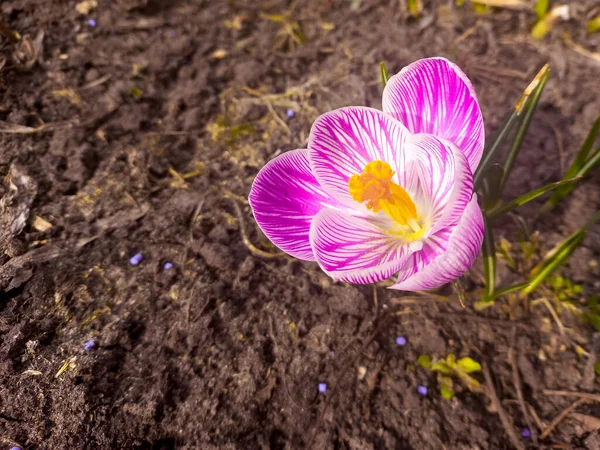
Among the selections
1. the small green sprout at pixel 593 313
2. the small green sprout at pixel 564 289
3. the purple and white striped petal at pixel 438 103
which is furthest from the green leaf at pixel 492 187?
the small green sprout at pixel 593 313

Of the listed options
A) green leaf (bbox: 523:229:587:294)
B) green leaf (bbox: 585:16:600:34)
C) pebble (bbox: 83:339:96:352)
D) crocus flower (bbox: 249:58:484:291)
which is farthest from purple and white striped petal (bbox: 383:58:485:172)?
green leaf (bbox: 585:16:600:34)

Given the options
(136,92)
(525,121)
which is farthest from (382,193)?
(136,92)

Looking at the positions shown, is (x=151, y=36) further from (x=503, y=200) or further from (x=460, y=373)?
(x=460, y=373)

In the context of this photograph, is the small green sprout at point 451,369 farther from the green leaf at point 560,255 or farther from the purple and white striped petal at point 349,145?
the purple and white striped petal at point 349,145

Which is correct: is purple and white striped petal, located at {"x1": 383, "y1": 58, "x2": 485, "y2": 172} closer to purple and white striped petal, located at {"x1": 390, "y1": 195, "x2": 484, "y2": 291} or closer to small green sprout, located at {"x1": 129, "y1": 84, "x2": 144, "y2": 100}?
purple and white striped petal, located at {"x1": 390, "y1": 195, "x2": 484, "y2": 291}

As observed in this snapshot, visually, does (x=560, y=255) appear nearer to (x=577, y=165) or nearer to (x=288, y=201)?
(x=577, y=165)
